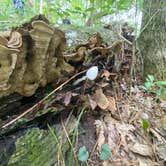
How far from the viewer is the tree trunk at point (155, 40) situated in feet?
6.25

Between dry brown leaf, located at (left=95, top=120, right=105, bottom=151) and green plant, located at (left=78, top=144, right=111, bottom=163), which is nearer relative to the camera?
green plant, located at (left=78, top=144, right=111, bottom=163)

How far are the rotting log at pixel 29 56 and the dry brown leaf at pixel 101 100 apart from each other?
0.31 m

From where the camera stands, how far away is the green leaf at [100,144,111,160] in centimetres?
129

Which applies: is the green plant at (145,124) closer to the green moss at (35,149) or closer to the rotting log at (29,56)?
the green moss at (35,149)

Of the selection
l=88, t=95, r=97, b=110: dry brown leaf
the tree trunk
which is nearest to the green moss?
l=88, t=95, r=97, b=110: dry brown leaf

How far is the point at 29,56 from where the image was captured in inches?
45.1

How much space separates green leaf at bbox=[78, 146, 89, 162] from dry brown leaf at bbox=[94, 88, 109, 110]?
276 mm

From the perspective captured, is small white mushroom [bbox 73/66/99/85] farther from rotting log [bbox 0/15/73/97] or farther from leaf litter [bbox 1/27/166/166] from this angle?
rotting log [bbox 0/15/73/97]

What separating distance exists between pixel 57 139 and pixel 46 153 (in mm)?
86

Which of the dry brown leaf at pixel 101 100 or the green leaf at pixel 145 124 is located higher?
the dry brown leaf at pixel 101 100

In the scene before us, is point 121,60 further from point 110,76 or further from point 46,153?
point 46,153

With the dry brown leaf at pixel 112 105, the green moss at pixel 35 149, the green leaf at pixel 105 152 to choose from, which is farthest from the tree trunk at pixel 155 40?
the green moss at pixel 35 149

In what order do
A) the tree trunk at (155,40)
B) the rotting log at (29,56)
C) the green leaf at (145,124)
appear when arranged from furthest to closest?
1. the tree trunk at (155,40)
2. the green leaf at (145,124)
3. the rotting log at (29,56)

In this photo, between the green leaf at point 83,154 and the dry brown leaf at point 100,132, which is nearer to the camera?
the green leaf at point 83,154
